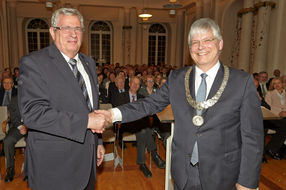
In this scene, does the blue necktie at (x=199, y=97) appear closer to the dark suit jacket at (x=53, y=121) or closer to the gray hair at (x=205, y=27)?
the gray hair at (x=205, y=27)

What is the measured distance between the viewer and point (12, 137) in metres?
3.82

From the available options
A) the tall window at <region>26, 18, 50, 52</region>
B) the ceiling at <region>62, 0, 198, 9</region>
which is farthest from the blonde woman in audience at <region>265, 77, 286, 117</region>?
the tall window at <region>26, 18, 50, 52</region>

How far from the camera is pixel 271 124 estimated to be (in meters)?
4.75

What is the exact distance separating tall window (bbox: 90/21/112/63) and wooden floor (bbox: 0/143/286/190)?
1314 centimetres

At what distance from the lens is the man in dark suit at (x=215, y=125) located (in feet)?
5.23

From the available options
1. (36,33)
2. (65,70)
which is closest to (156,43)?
(36,33)

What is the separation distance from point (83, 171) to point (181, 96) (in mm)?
967

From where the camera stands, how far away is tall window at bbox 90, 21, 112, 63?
667 inches

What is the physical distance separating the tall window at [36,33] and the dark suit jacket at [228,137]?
1685 centimetres

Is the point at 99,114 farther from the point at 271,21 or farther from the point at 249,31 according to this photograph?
the point at 249,31

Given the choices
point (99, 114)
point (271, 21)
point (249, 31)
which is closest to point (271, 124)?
point (99, 114)

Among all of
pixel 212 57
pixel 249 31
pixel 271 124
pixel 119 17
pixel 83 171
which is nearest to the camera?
pixel 212 57

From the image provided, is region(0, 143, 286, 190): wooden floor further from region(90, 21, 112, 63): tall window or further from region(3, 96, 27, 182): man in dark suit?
region(90, 21, 112, 63): tall window

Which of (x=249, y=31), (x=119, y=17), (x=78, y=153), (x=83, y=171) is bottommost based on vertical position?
(x=83, y=171)
